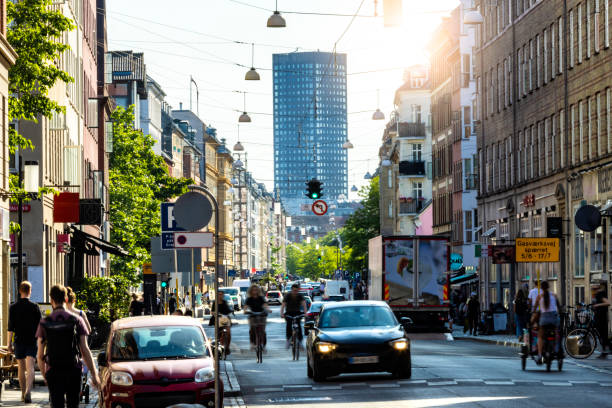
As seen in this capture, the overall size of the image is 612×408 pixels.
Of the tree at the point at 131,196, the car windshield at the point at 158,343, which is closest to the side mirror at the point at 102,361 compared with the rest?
the car windshield at the point at 158,343

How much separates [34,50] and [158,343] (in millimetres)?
11292

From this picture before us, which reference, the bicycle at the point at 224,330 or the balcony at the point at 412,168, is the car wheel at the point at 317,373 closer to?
the bicycle at the point at 224,330

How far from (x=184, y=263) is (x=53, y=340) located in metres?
13.4

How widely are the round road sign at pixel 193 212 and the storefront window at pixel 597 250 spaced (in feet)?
94.1

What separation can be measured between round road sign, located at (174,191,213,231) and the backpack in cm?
255

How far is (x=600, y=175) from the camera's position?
44500 mm

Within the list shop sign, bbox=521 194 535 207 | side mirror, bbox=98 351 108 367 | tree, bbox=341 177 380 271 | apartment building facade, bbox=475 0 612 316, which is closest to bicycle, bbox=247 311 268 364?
apartment building facade, bbox=475 0 612 316

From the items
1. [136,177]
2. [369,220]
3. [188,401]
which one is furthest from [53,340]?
[369,220]

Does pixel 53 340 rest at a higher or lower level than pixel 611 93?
lower

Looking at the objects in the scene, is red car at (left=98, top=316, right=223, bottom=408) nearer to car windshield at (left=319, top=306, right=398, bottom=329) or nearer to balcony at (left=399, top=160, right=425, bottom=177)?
car windshield at (left=319, top=306, right=398, bottom=329)

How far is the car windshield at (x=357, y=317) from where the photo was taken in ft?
81.6

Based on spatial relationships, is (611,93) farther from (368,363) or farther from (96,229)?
(96,229)

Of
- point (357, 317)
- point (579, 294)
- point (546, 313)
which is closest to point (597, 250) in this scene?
point (579, 294)

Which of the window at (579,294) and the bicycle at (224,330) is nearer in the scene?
the bicycle at (224,330)
